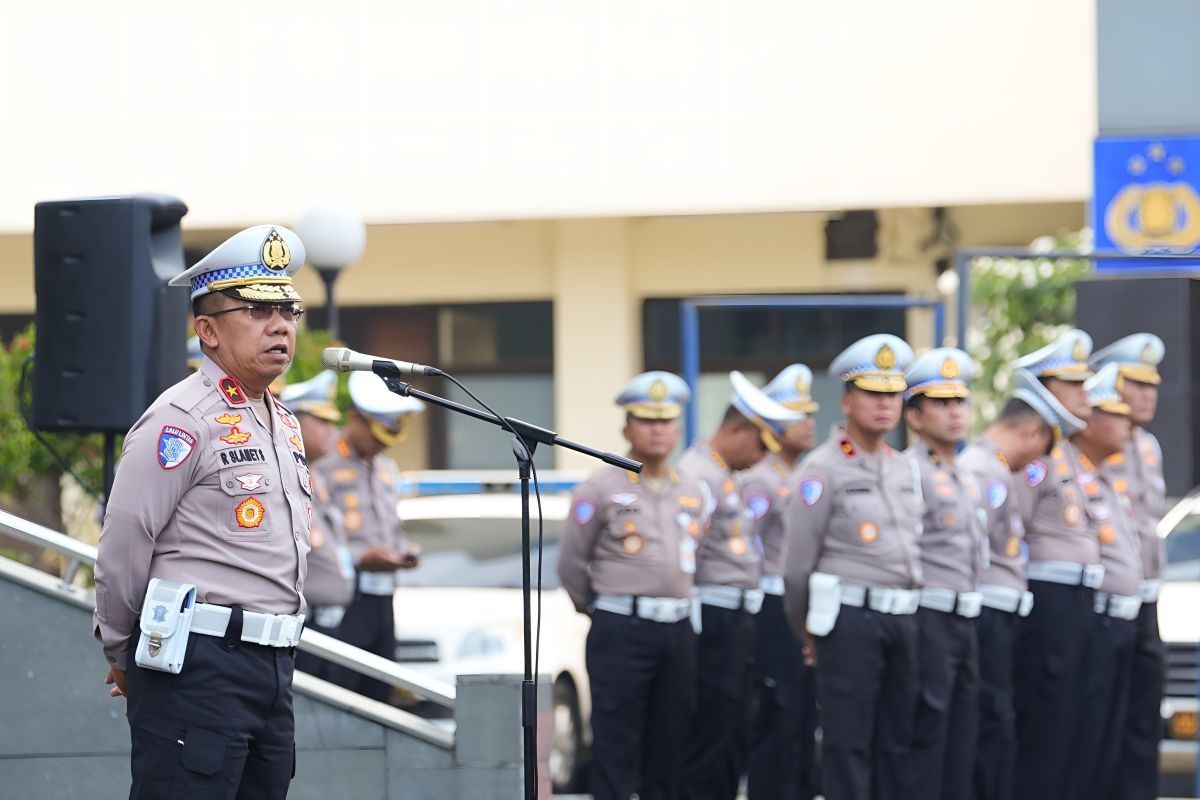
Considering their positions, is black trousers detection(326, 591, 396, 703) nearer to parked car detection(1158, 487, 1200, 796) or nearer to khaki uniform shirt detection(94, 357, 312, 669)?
parked car detection(1158, 487, 1200, 796)

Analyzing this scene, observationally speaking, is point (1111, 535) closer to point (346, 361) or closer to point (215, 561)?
point (346, 361)

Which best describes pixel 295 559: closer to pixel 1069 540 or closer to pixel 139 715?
pixel 139 715

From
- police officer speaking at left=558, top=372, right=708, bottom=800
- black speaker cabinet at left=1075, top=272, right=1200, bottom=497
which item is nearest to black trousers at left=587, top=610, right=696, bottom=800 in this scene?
police officer speaking at left=558, top=372, right=708, bottom=800

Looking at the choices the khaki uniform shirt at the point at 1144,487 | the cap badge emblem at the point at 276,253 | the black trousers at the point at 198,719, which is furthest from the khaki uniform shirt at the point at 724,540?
the black trousers at the point at 198,719

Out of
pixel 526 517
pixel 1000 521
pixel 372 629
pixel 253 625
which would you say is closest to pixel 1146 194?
pixel 1000 521

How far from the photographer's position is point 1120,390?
9898 mm

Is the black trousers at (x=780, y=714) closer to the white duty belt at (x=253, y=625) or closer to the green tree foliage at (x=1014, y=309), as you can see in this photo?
the white duty belt at (x=253, y=625)

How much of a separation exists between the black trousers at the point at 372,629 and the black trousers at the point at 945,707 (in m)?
2.78

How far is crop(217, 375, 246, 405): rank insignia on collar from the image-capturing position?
5117mm

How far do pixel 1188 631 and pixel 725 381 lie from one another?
9262mm

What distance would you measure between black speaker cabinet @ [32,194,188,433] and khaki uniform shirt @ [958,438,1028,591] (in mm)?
3959

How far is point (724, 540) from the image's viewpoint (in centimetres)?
991

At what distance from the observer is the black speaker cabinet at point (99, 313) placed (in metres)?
6.91

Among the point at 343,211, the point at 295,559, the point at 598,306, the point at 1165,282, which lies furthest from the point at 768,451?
the point at 598,306
